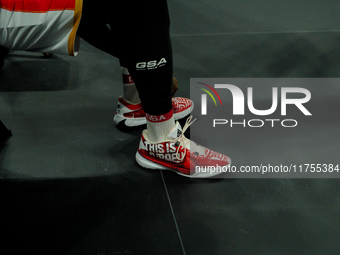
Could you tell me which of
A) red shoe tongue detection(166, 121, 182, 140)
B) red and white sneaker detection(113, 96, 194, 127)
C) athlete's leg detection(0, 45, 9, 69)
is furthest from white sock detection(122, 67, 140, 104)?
athlete's leg detection(0, 45, 9, 69)

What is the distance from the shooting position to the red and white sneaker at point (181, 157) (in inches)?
37.2

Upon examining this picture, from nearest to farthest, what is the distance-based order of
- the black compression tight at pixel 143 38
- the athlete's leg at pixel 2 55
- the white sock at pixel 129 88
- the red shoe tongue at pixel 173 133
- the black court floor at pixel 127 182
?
the black compression tight at pixel 143 38 → the black court floor at pixel 127 182 → the red shoe tongue at pixel 173 133 → the white sock at pixel 129 88 → the athlete's leg at pixel 2 55

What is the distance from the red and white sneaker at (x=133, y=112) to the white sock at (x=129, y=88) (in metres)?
0.02

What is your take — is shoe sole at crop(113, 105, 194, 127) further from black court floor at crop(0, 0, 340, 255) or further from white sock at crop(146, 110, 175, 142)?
white sock at crop(146, 110, 175, 142)

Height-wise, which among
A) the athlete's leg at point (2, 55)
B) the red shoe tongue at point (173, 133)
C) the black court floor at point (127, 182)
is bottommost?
the black court floor at point (127, 182)

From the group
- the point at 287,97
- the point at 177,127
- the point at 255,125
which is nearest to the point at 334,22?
the point at 287,97

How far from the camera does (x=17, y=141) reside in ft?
3.63

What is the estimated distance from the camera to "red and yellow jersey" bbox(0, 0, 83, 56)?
0.70 meters

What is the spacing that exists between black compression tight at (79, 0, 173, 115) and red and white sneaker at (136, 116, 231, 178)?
172 millimetres

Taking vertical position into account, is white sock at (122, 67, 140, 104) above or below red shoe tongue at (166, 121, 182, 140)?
above

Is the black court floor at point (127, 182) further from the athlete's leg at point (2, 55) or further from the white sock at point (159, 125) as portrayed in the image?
the white sock at point (159, 125)

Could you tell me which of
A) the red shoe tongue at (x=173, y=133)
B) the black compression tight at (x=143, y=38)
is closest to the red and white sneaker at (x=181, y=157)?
the red shoe tongue at (x=173, y=133)

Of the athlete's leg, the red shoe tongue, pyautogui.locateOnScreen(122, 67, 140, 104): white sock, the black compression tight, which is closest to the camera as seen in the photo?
the black compression tight

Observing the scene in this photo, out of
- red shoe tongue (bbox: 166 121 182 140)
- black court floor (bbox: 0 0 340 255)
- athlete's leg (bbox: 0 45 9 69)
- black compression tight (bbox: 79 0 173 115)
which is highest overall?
black compression tight (bbox: 79 0 173 115)
